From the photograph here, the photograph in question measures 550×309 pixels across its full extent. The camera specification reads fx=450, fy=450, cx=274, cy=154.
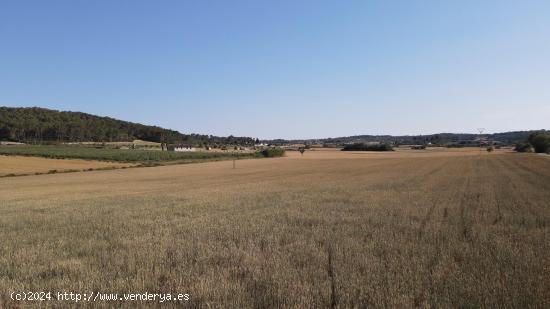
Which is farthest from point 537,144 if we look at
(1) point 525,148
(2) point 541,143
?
(1) point 525,148

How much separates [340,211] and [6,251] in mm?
11455

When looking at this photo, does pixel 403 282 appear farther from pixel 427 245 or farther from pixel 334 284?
pixel 427 245

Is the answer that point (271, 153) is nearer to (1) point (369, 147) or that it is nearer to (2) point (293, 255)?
(1) point (369, 147)

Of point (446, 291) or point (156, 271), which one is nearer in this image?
point (446, 291)

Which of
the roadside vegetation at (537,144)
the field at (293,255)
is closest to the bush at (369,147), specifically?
the roadside vegetation at (537,144)

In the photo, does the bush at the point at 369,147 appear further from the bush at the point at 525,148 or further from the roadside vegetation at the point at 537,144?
the roadside vegetation at the point at 537,144

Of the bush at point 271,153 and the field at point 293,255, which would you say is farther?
the bush at point 271,153

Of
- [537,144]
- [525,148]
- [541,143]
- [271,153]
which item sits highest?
[541,143]

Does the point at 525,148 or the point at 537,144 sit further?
the point at 525,148

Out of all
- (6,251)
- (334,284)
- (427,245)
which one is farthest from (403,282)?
(6,251)

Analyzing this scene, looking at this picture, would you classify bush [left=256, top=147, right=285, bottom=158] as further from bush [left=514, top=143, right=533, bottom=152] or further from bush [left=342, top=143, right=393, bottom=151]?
bush [left=514, top=143, right=533, bottom=152]

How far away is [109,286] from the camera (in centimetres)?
780

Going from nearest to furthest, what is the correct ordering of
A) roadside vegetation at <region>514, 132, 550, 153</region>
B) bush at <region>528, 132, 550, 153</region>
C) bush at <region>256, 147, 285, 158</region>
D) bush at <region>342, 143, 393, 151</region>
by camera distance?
1. bush at <region>528, 132, 550, 153</region>
2. roadside vegetation at <region>514, 132, 550, 153</region>
3. bush at <region>256, 147, 285, 158</region>
4. bush at <region>342, 143, 393, 151</region>

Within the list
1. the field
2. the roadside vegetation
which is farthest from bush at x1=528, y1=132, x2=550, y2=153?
the field
